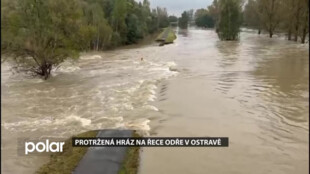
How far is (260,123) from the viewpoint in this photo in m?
12.1

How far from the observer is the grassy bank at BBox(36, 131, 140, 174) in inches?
329

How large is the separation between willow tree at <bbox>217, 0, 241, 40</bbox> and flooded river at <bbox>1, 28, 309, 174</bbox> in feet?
86.6

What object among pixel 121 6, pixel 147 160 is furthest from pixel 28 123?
pixel 121 6

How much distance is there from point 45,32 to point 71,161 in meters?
14.0

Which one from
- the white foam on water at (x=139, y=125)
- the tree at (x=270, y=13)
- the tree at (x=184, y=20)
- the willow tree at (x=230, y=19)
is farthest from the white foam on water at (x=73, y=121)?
the tree at (x=184, y=20)

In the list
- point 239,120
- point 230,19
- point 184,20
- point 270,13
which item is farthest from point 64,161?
point 184,20

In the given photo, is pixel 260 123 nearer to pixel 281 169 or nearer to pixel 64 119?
pixel 281 169

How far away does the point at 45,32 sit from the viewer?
2109 cm

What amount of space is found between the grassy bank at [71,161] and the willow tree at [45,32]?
37.9 feet

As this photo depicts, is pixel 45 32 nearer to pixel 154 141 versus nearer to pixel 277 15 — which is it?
pixel 154 141

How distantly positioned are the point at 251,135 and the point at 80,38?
48.8 ft

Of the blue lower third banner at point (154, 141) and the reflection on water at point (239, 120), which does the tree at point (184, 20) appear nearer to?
the reflection on water at point (239, 120)

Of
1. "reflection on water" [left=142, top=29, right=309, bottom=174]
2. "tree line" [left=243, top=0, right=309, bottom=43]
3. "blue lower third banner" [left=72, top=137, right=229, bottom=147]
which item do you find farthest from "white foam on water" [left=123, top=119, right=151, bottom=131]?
"tree line" [left=243, top=0, right=309, bottom=43]

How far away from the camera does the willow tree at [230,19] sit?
49.6 m
